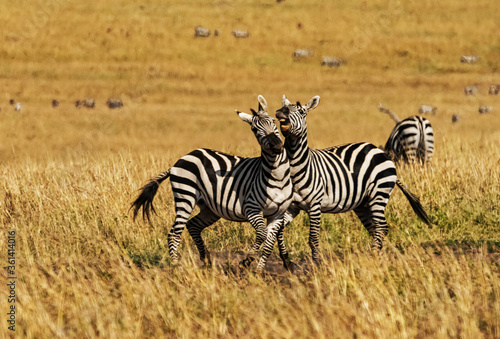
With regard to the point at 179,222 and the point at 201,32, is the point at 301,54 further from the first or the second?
the point at 179,222

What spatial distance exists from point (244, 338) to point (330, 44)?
37.6 metres

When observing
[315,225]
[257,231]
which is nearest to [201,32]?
[315,225]

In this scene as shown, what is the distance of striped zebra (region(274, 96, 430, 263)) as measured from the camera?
773 centimetres

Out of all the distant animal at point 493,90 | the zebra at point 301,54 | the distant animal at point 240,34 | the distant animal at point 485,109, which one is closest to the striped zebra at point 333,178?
the distant animal at point 485,109

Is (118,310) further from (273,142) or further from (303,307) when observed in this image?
(273,142)

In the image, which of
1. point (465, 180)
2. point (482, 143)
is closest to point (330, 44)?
point (482, 143)

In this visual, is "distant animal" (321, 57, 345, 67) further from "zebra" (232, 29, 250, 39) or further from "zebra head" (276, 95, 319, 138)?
"zebra head" (276, 95, 319, 138)

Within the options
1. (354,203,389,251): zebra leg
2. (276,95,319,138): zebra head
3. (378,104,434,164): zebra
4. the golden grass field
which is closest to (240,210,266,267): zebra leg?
the golden grass field

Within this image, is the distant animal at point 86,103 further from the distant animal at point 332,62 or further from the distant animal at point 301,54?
the distant animal at point 332,62

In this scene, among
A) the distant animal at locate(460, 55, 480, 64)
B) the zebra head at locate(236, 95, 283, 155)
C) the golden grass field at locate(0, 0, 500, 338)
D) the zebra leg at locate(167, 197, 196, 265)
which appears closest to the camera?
the golden grass field at locate(0, 0, 500, 338)

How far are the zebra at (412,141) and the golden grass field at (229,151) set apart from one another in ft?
1.68

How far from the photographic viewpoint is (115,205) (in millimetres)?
10516

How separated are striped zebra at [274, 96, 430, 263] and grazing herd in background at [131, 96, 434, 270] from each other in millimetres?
11

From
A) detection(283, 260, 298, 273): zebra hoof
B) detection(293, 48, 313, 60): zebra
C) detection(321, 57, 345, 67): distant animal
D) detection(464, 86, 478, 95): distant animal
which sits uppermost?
detection(293, 48, 313, 60): zebra
